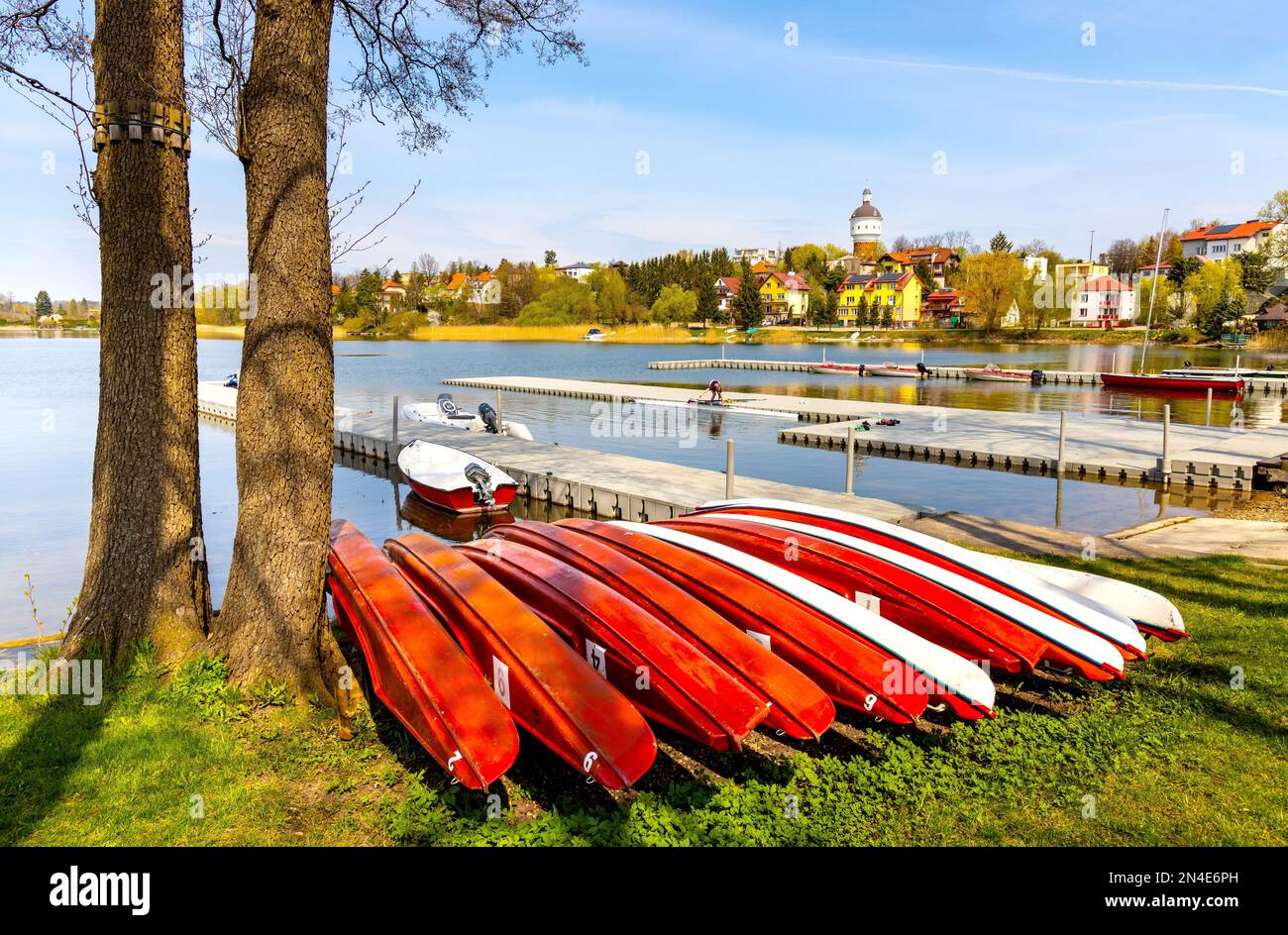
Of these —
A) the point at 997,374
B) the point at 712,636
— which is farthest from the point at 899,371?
the point at 712,636

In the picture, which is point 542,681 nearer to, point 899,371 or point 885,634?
point 885,634

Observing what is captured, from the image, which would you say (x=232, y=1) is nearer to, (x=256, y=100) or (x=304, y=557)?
(x=256, y=100)

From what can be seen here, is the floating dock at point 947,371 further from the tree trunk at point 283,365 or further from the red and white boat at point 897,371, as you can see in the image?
the tree trunk at point 283,365

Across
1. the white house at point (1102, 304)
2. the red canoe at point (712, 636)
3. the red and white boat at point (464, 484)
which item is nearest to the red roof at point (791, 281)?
the white house at point (1102, 304)

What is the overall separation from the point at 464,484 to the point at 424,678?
449 inches

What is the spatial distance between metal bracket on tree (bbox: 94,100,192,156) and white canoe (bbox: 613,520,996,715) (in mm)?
4651

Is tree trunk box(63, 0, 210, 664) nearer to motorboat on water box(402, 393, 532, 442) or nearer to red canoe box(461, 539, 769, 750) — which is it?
red canoe box(461, 539, 769, 750)

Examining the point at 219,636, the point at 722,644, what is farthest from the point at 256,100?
the point at 722,644

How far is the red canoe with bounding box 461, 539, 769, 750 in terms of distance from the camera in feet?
13.5

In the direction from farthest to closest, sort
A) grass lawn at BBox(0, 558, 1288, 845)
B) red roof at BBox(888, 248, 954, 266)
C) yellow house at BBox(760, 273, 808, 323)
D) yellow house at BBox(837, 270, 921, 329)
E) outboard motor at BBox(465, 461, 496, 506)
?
red roof at BBox(888, 248, 954, 266) < yellow house at BBox(760, 273, 808, 323) < yellow house at BBox(837, 270, 921, 329) < outboard motor at BBox(465, 461, 496, 506) < grass lawn at BBox(0, 558, 1288, 845)

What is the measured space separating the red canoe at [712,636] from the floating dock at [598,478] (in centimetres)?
646

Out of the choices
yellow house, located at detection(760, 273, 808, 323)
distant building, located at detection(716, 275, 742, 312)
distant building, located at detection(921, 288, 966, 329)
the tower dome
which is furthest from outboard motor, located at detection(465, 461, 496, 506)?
the tower dome

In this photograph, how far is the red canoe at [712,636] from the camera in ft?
13.8

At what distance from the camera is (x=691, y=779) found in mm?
4367
